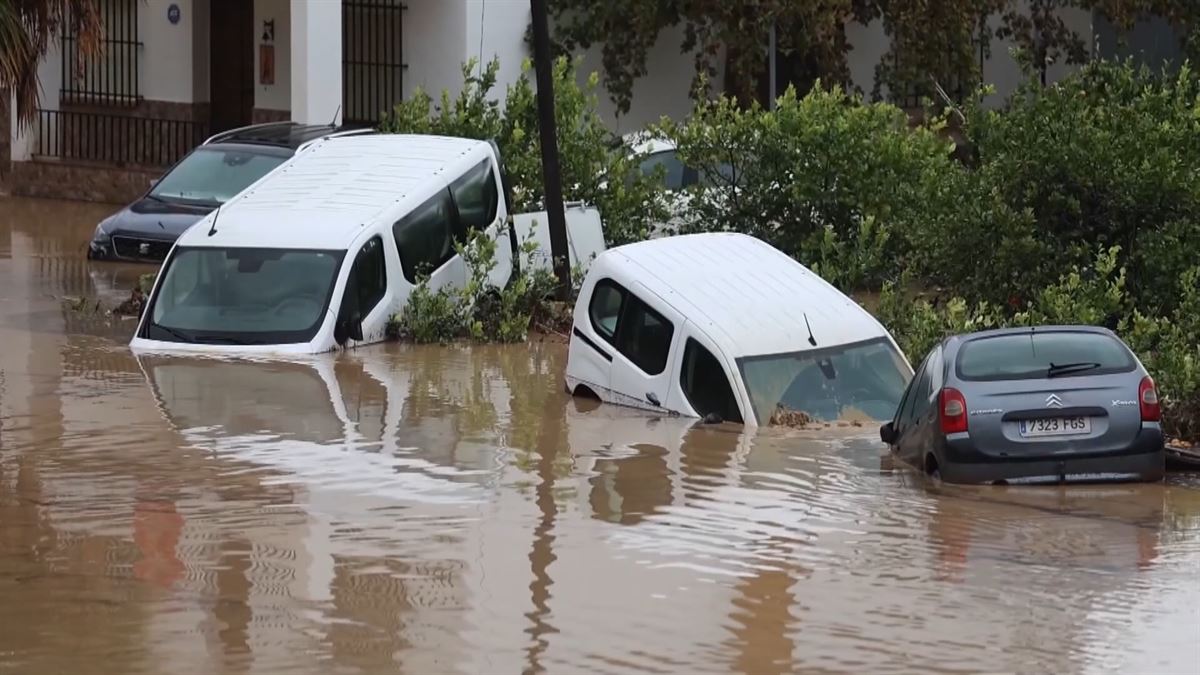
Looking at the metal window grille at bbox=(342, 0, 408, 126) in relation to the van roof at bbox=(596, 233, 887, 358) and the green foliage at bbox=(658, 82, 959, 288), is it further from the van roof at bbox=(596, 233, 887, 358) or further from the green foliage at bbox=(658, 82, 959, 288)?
the van roof at bbox=(596, 233, 887, 358)

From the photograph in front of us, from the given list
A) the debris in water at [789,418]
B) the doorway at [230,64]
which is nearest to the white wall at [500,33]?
the doorway at [230,64]

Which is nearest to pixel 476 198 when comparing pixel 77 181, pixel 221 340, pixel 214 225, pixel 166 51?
pixel 214 225

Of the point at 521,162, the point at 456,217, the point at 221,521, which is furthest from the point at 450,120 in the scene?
the point at 221,521

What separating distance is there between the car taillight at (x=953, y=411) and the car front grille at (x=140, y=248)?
12.4m

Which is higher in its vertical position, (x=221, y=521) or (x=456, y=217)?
(x=456, y=217)

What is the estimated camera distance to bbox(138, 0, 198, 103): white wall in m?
32.9

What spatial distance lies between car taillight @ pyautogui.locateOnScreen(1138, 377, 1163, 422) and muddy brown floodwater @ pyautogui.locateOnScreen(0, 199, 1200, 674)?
17.7 inches

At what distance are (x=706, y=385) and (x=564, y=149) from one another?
7216mm

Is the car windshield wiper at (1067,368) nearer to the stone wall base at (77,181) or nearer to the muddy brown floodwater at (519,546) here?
the muddy brown floodwater at (519,546)

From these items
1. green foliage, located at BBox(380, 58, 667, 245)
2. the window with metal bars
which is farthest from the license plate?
the window with metal bars

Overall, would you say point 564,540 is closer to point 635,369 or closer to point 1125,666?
point 1125,666

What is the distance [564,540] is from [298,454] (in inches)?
Result: 114

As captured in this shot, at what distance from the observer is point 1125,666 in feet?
28.4

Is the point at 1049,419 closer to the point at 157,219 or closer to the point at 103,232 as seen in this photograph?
the point at 157,219
